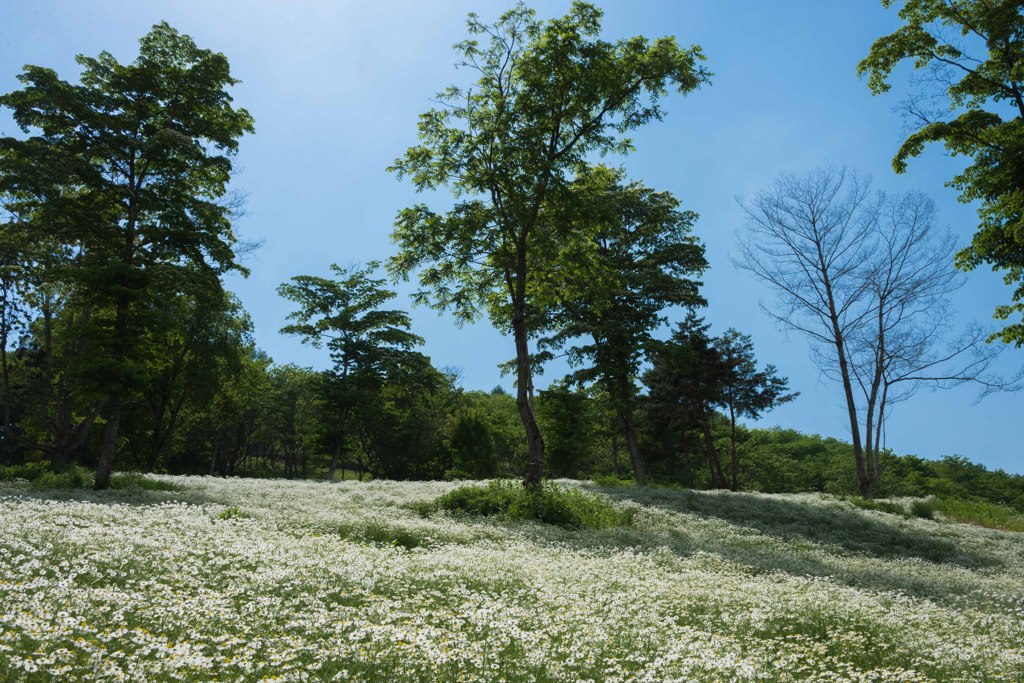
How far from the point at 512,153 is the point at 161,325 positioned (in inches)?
537

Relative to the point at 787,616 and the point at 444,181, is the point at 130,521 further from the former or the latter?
the point at 444,181

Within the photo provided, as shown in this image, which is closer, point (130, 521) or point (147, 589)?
point (147, 589)

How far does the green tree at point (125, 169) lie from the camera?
21.2m

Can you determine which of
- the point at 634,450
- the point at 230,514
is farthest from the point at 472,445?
the point at 230,514

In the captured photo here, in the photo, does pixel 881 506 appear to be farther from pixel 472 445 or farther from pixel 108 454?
pixel 472 445

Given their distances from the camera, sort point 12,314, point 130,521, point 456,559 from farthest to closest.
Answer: point 12,314 < point 130,521 < point 456,559

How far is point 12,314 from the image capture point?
99.5 feet

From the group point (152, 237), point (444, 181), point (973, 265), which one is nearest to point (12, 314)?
point (152, 237)

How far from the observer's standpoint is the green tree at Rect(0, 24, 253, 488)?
21219mm

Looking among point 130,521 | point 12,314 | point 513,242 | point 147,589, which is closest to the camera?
point 147,589

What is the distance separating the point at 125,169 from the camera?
902 inches

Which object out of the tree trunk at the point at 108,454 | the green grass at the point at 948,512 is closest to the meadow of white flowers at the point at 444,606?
the tree trunk at the point at 108,454

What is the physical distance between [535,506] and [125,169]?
1977 centimetres

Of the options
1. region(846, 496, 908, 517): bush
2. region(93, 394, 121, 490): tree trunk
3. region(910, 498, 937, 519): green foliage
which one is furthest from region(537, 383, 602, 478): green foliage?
region(93, 394, 121, 490): tree trunk
